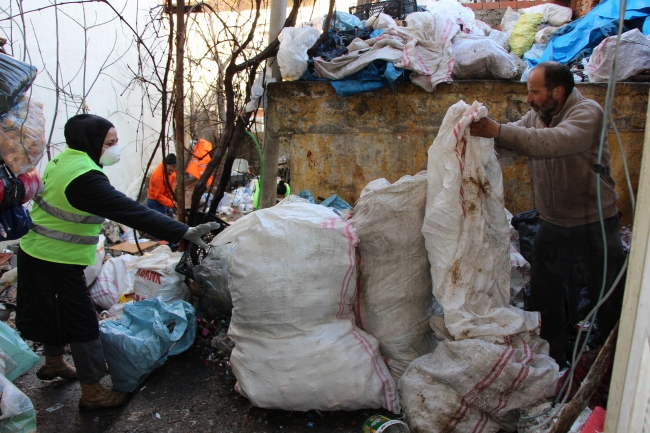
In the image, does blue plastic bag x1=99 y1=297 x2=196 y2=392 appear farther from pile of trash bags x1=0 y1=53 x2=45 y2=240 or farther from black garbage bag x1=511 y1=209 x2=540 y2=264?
black garbage bag x1=511 y1=209 x2=540 y2=264

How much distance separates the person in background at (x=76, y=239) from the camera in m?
2.53

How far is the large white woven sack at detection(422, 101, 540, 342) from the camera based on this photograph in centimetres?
238

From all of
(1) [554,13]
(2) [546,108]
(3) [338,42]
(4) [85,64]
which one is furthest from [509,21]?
(4) [85,64]

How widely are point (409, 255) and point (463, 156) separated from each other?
59 cm

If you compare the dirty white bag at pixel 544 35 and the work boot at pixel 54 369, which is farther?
the dirty white bag at pixel 544 35

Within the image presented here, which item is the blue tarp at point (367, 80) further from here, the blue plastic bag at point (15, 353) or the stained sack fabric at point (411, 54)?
the blue plastic bag at point (15, 353)

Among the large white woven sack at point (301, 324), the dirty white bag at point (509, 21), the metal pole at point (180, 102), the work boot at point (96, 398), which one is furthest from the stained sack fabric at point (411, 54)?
the work boot at point (96, 398)

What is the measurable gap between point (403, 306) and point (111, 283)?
2379mm

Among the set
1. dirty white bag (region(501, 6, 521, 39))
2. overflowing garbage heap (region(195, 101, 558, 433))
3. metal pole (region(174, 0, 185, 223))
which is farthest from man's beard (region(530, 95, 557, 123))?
dirty white bag (region(501, 6, 521, 39))

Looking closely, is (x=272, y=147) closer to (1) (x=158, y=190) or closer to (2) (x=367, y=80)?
(2) (x=367, y=80)

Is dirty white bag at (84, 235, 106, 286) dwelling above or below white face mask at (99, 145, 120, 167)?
below

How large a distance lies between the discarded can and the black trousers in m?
1.15

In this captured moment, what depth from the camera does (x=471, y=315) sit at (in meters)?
2.39

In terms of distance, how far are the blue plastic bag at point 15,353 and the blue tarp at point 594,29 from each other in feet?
15.2
